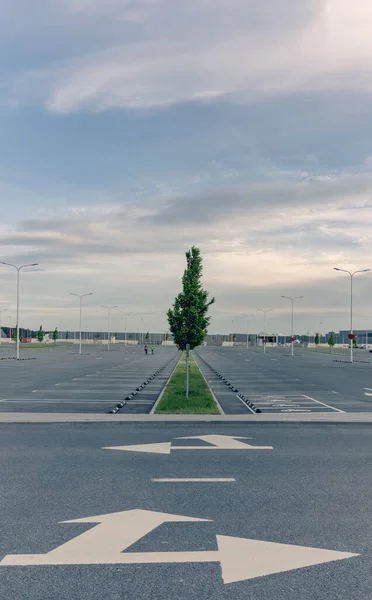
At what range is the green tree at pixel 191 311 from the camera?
77.2ft

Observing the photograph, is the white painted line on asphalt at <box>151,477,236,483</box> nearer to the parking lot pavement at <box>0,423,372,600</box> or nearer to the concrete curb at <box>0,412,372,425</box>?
the parking lot pavement at <box>0,423,372,600</box>

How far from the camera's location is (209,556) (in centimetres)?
643

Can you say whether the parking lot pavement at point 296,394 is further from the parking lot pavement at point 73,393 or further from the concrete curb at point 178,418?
the parking lot pavement at point 73,393

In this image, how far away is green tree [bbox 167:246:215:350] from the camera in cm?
2352

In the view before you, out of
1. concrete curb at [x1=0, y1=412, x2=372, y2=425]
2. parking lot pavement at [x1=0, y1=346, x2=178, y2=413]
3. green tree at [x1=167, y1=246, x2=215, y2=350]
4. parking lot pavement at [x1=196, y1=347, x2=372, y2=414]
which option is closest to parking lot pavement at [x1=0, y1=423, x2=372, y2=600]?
concrete curb at [x1=0, y1=412, x2=372, y2=425]

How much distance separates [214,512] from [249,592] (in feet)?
7.98

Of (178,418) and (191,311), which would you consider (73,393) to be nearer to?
(191,311)

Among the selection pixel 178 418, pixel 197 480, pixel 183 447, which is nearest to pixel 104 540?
pixel 197 480

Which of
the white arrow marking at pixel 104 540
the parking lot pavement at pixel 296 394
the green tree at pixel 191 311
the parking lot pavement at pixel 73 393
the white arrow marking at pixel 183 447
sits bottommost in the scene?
the parking lot pavement at pixel 73 393

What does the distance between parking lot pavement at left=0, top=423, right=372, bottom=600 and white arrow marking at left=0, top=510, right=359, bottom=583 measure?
1 centimetres

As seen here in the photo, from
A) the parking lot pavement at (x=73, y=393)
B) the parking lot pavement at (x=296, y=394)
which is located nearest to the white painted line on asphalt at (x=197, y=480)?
the parking lot pavement at (x=296, y=394)

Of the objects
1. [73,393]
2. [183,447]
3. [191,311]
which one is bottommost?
[73,393]

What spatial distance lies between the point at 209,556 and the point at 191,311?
17090 mm

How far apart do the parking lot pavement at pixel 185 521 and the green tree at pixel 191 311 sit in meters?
10.4
